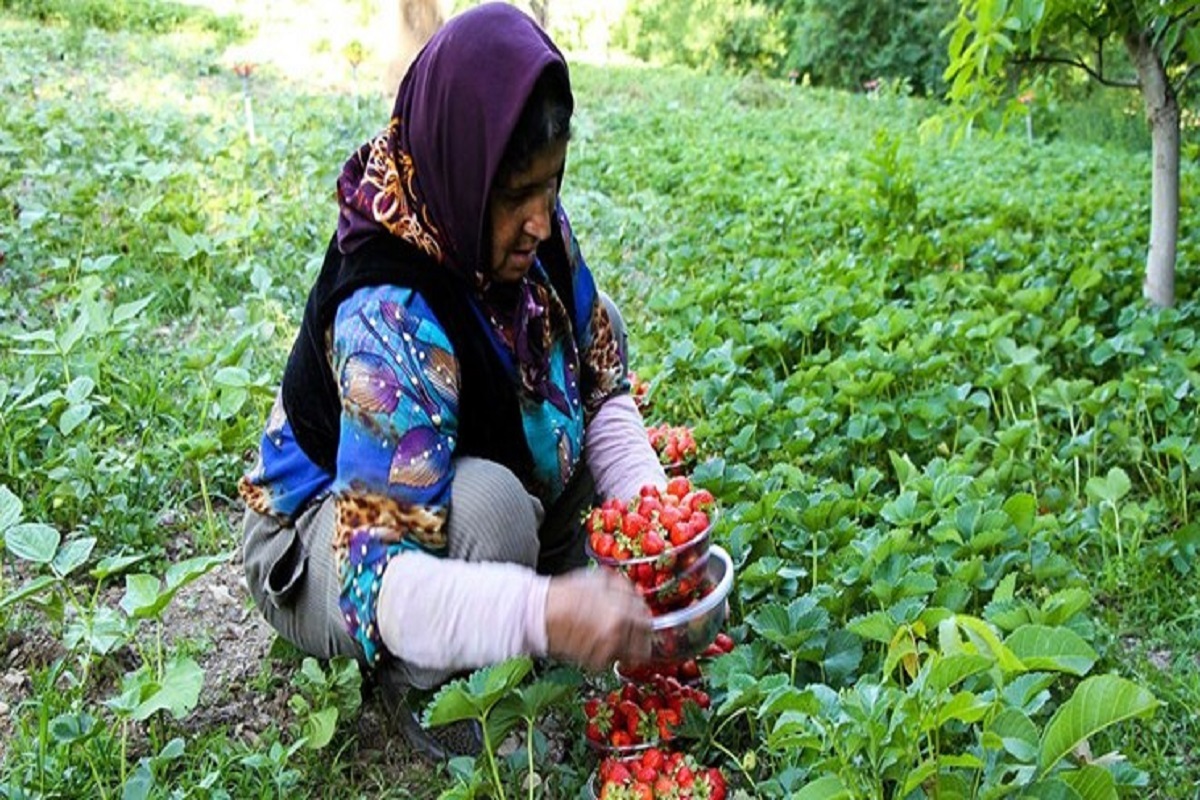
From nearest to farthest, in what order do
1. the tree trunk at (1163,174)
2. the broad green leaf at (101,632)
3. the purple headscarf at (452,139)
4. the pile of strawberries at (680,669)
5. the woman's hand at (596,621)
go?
the woman's hand at (596,621)
the purple headscarf at (452,139)
the pile of strawberries at (680,669)
the broad green leaf at (101,632)
the tree trunk at (1163,174)

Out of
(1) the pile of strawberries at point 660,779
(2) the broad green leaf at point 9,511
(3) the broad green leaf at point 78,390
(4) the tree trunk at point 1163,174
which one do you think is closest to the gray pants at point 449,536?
(1) the pile of strawberries at point 660,779

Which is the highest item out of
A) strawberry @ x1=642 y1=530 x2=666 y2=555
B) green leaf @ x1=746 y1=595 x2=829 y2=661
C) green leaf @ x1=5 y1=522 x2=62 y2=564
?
strawberry @ x1=642 y1=530 x2=666 y2=555

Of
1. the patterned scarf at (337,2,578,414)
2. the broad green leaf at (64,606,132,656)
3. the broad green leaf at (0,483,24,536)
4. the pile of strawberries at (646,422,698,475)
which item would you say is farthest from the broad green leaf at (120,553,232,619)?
the pile of strawberries at (646,422,698,475)

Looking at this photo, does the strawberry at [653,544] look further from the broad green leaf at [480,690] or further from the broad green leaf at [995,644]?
the broad green leaf at [995,644]

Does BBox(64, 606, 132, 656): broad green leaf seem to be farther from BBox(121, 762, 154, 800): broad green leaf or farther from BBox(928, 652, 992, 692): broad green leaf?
BBox(928, 652, 992, 692): broad green leaf

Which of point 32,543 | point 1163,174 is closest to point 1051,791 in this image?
point 32,543

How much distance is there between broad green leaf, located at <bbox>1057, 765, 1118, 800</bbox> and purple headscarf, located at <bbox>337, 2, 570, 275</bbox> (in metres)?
1.08

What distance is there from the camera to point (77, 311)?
376 centimetres

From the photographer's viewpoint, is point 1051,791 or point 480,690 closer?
point 1051,791

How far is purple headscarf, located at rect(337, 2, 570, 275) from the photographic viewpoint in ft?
5.57

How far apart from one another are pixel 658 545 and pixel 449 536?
313 mm

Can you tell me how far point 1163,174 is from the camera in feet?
12.3

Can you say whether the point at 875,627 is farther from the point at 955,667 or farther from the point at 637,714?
the point at 637,714

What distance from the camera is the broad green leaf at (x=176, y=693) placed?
1.84 m
